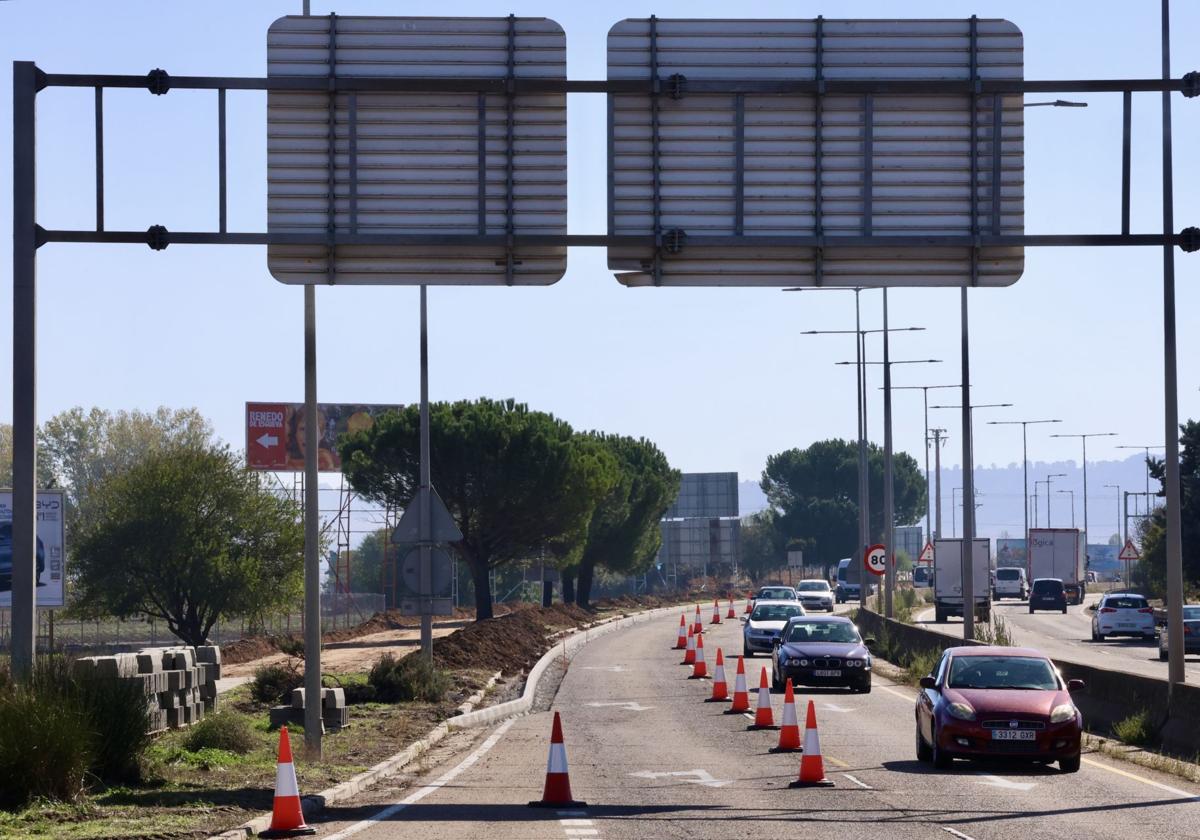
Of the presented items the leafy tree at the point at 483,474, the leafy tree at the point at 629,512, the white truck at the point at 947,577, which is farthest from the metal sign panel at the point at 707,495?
the leafy tree at the point at 483,474

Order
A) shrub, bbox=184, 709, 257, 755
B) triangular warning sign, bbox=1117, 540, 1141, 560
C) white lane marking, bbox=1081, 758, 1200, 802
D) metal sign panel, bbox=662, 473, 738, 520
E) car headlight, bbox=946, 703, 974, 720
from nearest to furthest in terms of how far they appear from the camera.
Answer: white lane marking, bbox=1081, 758, 1200, 802 → car headlight, bbox=946, 703, 974, 720 → shrub, bbox=184, 709, 257, 755 → triangular warning sign, bbox=1117, 540, 1141, 560 → metal sign panel, bbox=662, 473, 738, 520

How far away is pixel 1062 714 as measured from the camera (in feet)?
65.2

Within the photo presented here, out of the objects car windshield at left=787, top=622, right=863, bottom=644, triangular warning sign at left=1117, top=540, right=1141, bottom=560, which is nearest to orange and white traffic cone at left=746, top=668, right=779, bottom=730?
car windshield at left=787, top=622, right=863, bottom=644

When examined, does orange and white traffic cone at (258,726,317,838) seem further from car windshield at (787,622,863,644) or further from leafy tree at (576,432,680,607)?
leafy tree at (576,432,680,607)

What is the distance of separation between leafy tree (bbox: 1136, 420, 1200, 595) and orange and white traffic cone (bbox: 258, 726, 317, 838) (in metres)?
46.6

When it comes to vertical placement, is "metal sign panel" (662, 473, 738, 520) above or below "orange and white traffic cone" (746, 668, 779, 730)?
above

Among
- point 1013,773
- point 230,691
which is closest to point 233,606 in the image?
point 230,691

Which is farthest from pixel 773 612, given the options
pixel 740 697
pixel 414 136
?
pixel 414 136

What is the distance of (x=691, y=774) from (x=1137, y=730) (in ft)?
23.8

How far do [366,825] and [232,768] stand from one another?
15.7ft

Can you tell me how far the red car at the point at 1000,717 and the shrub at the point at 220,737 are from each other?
8.10m

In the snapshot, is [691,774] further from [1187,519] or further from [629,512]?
[629,512]

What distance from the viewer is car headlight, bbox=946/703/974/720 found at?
19.9 m

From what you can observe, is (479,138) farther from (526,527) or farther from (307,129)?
(526,527)
